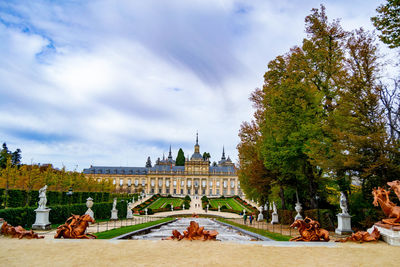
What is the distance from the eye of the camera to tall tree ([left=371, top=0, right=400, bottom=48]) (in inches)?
354

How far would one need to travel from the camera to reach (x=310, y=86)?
1552cm

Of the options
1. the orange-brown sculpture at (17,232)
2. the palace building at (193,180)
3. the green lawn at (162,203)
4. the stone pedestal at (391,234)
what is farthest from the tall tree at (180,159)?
the stone pedestal at (391,234)

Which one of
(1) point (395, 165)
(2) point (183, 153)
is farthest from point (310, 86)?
(2) point (183, 153)

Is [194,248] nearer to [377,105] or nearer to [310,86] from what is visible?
[377,105]

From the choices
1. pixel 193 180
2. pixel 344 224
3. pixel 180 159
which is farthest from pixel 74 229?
pixel 180 159

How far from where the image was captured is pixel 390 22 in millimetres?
9281

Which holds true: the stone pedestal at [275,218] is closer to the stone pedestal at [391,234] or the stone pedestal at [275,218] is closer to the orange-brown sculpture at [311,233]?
the stone pedestal at [391,234]

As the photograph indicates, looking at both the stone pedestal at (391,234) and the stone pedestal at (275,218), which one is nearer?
the stone pedestal at (391,234)

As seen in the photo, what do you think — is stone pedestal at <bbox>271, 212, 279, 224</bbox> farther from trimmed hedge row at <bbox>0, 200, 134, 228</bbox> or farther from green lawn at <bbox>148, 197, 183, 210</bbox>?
green lawn at <bbox>148, 197, 183, 210</bbox>

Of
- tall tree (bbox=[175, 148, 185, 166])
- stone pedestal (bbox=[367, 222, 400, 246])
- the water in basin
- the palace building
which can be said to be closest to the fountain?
the water in basin

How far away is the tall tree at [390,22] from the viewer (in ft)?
29.5

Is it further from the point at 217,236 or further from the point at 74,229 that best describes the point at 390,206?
the point at 74,229

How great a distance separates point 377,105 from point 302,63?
466 cm

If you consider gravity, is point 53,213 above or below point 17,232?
below
